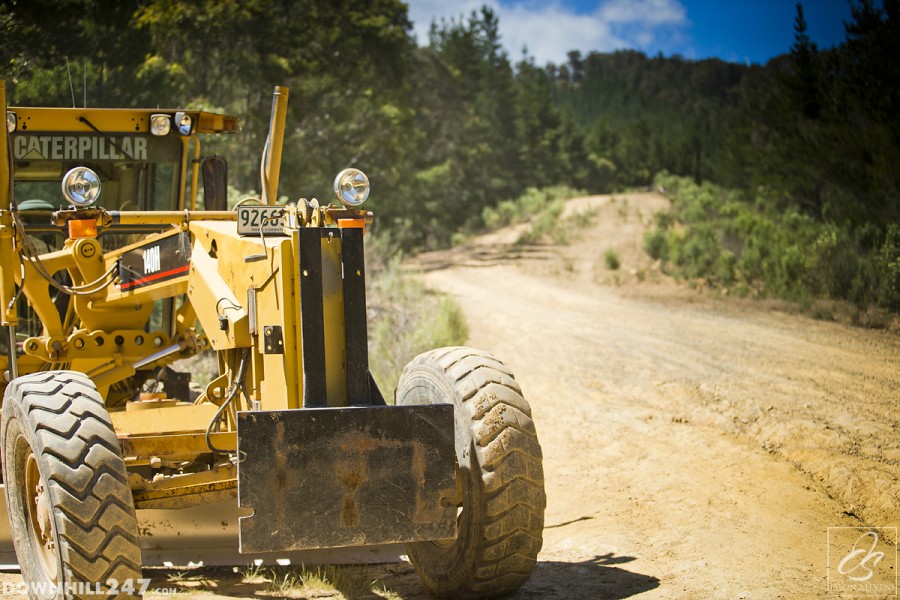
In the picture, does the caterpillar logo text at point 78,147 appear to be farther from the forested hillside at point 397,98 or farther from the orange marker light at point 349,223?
the orange marker light at point 349,223

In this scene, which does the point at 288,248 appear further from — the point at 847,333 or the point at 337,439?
the point at 847,333

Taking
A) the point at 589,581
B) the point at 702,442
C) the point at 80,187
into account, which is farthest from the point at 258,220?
the point at 702,442

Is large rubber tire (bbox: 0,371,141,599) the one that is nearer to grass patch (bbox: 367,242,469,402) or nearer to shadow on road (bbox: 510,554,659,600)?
shadow on road (bbox: 510,554,659,600)

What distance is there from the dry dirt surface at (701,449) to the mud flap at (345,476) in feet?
3.69

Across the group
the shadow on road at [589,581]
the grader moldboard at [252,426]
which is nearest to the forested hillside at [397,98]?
the grader moldboard at [252,426]

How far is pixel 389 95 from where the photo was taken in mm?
27734

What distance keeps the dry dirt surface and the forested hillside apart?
91.3 inches

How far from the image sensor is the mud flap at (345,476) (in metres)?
4.63

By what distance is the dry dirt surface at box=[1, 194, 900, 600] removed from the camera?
19.6 ft

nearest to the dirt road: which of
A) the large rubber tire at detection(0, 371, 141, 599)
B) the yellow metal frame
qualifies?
the yellow metal frame

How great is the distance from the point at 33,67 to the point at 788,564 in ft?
38.8

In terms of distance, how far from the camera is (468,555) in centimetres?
527

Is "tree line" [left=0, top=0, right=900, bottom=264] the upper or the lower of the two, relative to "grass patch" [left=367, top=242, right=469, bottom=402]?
upper

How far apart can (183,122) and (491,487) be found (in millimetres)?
4015
